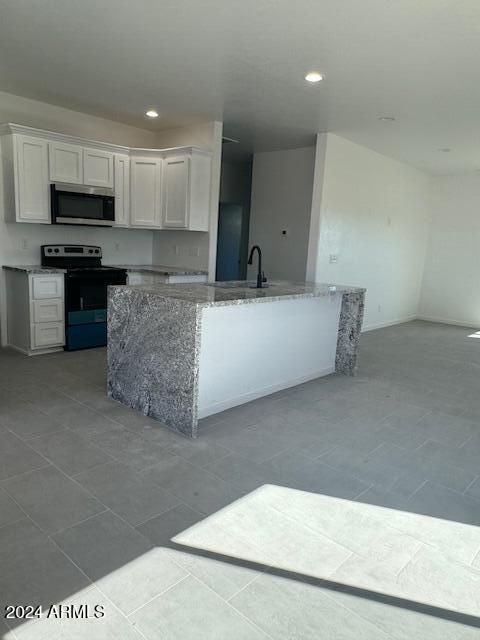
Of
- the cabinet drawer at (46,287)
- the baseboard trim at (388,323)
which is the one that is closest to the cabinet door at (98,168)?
the cabinet drawer at (46,287)

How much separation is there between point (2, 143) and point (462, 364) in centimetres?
567

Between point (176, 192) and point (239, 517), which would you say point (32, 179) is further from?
point (239, 517)

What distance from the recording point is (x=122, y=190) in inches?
213

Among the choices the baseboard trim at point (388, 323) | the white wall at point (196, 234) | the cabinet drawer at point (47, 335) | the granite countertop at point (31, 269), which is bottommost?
the baseboard trim at point (388, 323)

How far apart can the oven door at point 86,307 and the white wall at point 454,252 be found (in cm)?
601

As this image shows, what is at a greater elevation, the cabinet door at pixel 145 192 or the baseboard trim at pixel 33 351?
the cabinet door at pixel 145 192

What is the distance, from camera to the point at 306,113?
15.5ft

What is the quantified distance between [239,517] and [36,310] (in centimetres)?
338

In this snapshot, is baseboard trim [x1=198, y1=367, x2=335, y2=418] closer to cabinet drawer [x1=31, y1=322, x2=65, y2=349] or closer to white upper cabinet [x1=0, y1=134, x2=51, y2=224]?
cabinet drawer [x1=31, y1=322, x2=65, y2=349]

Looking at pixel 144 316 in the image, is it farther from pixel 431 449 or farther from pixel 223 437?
pixel 431 449

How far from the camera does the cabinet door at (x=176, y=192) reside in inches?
209

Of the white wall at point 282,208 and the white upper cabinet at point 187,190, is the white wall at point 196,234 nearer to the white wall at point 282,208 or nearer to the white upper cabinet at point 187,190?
the white upper cabinet at point 187,190

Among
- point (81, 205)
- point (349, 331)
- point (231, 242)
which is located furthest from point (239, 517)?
point (231, 242)

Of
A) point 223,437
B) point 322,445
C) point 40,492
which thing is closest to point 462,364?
point 322,445
